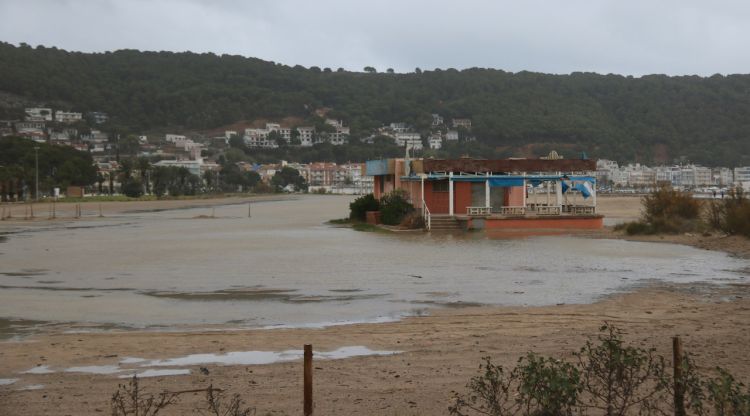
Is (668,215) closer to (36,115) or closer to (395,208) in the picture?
(395,208)

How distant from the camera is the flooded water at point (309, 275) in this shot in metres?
15.1

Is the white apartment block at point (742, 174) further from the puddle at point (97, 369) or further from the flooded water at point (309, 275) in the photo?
the puddle at point (97, 369)

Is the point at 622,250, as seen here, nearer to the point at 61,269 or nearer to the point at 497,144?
the point at 61,269

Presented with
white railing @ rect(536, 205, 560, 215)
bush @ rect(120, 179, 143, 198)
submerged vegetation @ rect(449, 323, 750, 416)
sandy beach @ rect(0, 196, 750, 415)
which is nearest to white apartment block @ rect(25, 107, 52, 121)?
bush @ rect(120, 179, 143, 198)

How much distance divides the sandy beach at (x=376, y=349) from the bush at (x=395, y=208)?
81.7 feet

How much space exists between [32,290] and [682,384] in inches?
603

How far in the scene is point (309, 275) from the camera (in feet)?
69.3

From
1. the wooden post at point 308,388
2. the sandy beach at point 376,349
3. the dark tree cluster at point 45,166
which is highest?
the dark tree cluster at point 45,166

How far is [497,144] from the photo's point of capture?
184 m

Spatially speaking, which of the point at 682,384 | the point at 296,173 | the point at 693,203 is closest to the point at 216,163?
the point at 296,173

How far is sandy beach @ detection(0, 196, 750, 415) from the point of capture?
8180 mm

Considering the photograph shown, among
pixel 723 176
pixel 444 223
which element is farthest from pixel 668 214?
pixel 723 176

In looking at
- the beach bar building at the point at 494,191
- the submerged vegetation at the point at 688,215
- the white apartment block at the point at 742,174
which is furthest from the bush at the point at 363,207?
the white apartment block at the point at 742,174

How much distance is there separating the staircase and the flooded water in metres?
2.36
